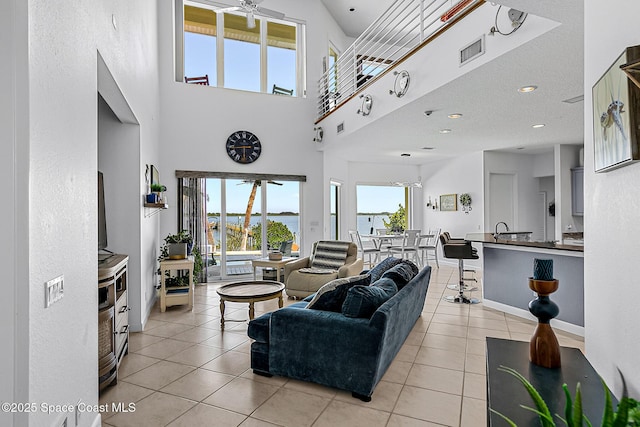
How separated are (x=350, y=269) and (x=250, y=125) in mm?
3630

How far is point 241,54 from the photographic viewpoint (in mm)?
7281

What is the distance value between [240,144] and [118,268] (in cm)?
450

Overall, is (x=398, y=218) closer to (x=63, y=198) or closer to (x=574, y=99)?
(x=574, y=99)

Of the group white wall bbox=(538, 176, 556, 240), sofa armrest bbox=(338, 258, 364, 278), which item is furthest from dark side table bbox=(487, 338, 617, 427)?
white wall bbox=(538, 176, 556, 240)

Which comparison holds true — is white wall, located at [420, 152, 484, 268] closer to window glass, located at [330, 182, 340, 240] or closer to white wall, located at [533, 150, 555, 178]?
white wall, located at [533, 150, 555, 178]

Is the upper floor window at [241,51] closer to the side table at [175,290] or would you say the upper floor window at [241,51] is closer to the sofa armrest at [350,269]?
the side table at [175,290]

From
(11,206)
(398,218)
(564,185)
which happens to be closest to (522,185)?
(564,185)

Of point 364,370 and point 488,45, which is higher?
point 488,45

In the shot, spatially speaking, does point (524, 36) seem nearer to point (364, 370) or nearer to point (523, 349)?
point (523, 349)

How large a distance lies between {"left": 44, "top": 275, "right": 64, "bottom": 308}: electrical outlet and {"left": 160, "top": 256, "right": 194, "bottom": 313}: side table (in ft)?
10.5

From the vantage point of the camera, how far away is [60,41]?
171 cm

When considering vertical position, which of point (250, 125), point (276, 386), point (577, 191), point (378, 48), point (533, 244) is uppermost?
point (378, 48)

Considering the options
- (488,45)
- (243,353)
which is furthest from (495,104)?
(243,353)

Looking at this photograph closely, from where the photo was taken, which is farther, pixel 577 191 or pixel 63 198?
pixel 577 191
